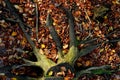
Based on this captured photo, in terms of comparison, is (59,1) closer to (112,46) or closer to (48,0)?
(48,0)

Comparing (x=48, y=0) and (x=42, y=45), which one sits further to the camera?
(x=48, y=0)

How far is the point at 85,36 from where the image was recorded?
808 centimetres

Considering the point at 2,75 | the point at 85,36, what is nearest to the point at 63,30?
the point at 85,36

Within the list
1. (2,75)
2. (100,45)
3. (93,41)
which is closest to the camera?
(2,75)

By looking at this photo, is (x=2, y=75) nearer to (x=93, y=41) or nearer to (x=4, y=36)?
(x=4, y=36)

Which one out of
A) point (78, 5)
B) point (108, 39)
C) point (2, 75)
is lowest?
point (2, 75)

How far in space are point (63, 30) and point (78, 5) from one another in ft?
3.87

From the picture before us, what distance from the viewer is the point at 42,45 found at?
25.3 ft

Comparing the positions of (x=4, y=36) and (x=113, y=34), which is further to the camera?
(x=113, y=34)

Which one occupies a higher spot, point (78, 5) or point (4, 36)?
point (78, 5)

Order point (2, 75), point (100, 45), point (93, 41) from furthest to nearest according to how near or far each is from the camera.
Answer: point (100, 45), point (93, 41), point (2, 75)

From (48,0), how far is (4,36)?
201cm

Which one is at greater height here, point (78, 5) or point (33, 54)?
point (78, 5)

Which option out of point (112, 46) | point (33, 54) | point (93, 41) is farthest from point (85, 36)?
point (33, 54)
